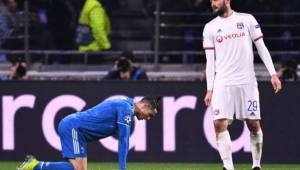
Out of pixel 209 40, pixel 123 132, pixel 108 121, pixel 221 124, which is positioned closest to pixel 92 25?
pixel 209 40

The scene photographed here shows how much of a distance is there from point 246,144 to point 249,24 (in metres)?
3.79

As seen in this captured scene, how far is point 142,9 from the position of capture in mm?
19344

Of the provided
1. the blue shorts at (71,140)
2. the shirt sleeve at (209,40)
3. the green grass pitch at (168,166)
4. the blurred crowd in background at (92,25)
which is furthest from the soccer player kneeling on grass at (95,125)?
the blurred crowd in background at (92,25)

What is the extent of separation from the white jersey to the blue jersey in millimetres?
1639

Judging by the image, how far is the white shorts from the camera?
11.9m

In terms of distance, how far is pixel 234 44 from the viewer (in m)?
11.9

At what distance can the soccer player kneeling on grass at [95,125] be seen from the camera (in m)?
10.5

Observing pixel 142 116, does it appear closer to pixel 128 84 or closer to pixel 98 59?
pixel 128 84

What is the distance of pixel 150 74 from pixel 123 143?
25.2 ft

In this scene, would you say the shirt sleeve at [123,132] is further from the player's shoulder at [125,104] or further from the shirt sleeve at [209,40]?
the shirt sleeve at [209,40]

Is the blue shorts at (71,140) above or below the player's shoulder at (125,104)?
below

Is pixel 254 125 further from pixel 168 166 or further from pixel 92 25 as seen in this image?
pixel 92 25

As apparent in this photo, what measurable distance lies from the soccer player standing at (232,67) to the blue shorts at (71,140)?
177cm

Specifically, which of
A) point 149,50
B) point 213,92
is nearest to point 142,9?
point 149,50
